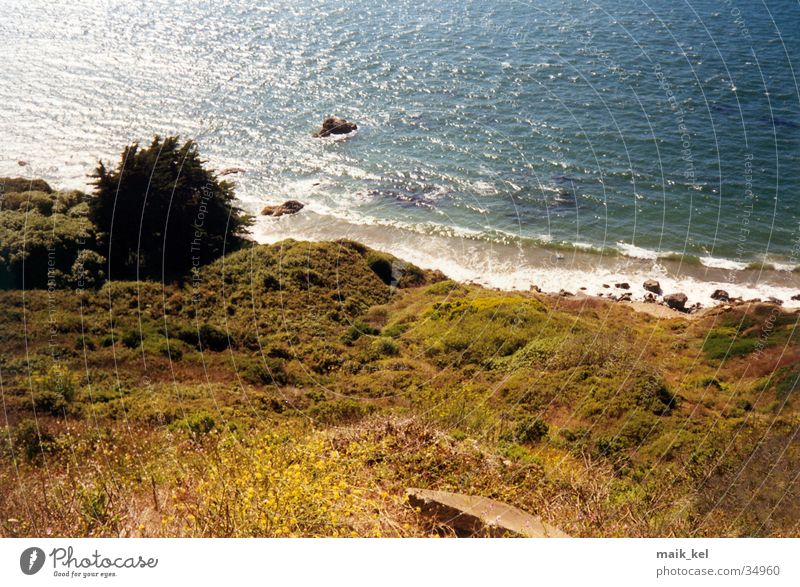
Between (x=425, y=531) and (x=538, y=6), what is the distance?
59.0m

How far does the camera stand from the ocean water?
145ft

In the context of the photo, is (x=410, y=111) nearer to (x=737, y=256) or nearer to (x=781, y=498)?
(x=737, y=256)

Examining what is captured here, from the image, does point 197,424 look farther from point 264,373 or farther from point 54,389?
point 264,373

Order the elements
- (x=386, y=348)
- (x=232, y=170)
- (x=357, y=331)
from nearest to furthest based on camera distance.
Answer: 1. (x=386, y=348)
2. (x=357, y=331)
3. (x=232, y=170)

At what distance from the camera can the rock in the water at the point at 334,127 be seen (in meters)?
52.2

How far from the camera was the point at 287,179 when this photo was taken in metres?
48.8

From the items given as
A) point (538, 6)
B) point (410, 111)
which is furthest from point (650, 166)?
point (538, 6)

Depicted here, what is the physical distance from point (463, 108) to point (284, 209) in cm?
1727

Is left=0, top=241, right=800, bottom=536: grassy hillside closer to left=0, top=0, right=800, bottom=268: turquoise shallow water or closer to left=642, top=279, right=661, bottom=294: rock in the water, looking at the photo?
left=642, top=279, right=661, bottom=294: rock in the water

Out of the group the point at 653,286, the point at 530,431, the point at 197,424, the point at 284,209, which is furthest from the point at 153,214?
the point at 653,286

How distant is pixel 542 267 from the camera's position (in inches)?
1658
